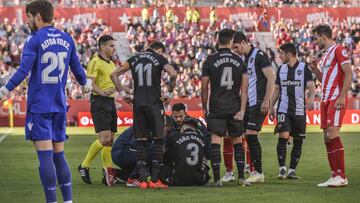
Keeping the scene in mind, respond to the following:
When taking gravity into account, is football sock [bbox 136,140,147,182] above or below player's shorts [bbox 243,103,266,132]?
below

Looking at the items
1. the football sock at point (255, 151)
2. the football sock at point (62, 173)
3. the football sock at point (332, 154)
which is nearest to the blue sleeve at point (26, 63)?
the football sock at point (62, 173)

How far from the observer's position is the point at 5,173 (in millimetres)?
17094

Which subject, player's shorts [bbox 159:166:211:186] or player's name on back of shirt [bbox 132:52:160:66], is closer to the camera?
player's shorts [bbox 159:166:211:186]

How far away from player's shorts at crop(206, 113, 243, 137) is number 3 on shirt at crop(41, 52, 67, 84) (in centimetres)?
430

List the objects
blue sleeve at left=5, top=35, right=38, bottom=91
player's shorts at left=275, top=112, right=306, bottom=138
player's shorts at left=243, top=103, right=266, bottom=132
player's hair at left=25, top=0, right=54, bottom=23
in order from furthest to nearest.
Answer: player's shorts at left=275, top=112, right=306, bottom=138
player's shorts at left=243, top=103, right=266, bottom=132
player's hair at left=25, top=0, right=54, bottom=23
blue sleeve at left=5, top=35, right=38, bottom=91

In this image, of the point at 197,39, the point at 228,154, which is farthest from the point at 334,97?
the point at 197,39

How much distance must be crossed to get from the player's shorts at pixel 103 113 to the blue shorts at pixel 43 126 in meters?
4.63

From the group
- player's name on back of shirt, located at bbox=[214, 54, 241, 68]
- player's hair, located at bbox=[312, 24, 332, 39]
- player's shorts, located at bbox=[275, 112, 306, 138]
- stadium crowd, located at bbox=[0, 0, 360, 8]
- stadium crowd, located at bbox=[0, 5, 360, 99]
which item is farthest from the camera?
stadium crowd, located at bbox=[0, 0, 360, 8]

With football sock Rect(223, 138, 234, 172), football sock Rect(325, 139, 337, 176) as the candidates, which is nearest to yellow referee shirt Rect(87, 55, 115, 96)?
football sock Rect(223, 138, 234, 172)

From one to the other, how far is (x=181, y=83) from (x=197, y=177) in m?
29.6

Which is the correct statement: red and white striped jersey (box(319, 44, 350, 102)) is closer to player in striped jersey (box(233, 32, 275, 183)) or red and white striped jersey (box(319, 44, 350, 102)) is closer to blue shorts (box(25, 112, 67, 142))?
player in striped jersey (box(233, 32, 275, 183))

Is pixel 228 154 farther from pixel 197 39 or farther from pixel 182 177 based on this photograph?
pixel 197 39

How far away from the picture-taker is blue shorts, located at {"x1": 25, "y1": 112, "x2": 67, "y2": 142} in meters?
10.5

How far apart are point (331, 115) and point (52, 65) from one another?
5.24 m
